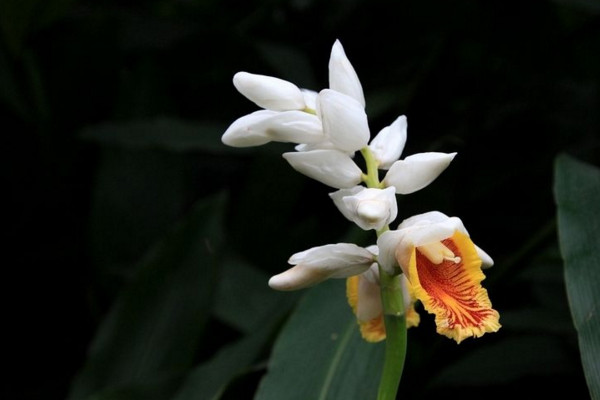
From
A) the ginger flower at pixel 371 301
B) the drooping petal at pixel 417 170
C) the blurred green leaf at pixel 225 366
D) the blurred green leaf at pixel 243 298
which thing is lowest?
the blurred green leaf at pixel 243 298

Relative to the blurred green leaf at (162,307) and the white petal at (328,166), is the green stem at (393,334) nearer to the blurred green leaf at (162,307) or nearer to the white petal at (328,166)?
the white petal at (328,166)

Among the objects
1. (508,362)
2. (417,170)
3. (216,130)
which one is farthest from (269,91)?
(216,130)

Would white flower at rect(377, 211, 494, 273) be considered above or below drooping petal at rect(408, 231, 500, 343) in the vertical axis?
above

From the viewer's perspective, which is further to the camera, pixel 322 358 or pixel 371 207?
pixel 322 358

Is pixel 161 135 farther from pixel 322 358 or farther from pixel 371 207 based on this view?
pixel 371 207

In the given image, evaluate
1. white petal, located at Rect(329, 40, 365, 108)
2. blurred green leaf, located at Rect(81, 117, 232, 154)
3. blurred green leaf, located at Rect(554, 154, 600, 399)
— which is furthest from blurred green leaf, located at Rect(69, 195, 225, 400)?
white petal, located at Rect(329, 40, 365, 108)

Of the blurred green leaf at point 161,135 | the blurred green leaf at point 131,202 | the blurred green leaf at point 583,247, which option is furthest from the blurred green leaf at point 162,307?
the blurred green leaf at point 583,247

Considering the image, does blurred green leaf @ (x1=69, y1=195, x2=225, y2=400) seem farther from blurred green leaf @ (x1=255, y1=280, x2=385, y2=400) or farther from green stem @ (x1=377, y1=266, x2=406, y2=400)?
green stem @ (x1=377, y1=266, x2=406, y2=400)
